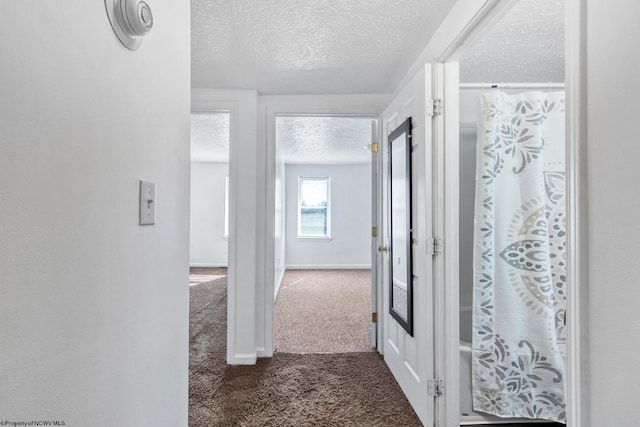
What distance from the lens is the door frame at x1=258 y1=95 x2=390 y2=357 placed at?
2.59m

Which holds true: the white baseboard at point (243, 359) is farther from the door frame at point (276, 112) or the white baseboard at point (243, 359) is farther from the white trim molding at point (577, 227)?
the white trim molding at point (577, 227)

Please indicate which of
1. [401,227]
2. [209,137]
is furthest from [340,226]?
[401,227]

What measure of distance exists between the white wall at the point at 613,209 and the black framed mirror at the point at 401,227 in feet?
3.66

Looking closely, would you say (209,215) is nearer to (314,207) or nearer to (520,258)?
(314,207)

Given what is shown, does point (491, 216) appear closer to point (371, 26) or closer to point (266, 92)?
point (371, 26)

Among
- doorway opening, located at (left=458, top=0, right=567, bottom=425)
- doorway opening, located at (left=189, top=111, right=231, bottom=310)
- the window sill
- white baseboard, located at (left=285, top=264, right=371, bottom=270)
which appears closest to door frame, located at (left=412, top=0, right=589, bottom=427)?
doorway opening, located at (left=458, top=0, right=567, bottom=425)

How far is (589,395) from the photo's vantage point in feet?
2.60

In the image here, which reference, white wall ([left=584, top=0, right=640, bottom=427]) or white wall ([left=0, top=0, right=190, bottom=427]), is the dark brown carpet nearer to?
white wall ([left=0, top=0, right=190, bottom=427])

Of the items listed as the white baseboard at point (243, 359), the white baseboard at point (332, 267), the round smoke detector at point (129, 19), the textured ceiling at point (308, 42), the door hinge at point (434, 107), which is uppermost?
the textured ceiling at point (308, 42)

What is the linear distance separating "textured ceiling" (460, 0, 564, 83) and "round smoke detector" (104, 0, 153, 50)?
1528 millimetres

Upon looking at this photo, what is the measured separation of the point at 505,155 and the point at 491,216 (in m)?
0.39

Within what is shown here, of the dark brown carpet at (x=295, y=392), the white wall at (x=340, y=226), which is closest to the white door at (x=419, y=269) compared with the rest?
the dark brown carpet at (x=295, y=392)

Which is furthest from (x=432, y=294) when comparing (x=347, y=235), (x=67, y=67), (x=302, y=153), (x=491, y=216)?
(x=347, y=235)

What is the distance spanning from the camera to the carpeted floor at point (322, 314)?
283 centimetres
